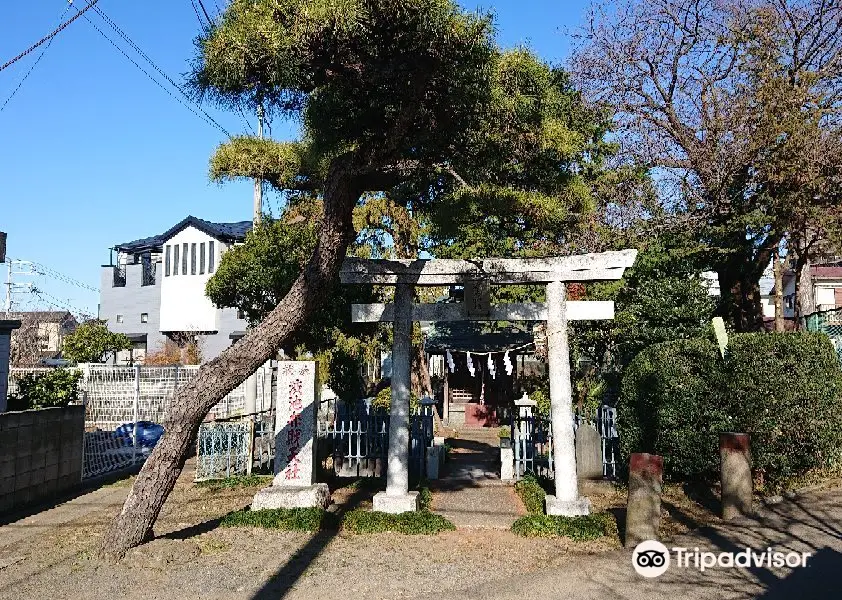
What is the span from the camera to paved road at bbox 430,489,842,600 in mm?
6309

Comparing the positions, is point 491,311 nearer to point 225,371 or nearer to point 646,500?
point 646,500

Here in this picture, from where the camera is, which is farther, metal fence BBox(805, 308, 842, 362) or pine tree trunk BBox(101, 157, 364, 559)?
metal fence BBox(805, 308, 842, 362)

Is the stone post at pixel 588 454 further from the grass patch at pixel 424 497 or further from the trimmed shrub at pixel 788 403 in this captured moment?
the grass patch at pixel 424 497

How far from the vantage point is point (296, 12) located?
6.55 meters

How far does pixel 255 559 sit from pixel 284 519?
1.41 metres

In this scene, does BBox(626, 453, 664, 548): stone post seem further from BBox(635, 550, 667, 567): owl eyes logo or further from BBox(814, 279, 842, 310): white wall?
BBox(814, 279, 842, 310): white wall

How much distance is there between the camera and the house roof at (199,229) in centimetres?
3361

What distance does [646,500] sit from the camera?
316 inches

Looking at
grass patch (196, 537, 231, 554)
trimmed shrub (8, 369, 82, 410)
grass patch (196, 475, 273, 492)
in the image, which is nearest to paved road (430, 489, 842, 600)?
grass patch (196, 537, 231, 554)

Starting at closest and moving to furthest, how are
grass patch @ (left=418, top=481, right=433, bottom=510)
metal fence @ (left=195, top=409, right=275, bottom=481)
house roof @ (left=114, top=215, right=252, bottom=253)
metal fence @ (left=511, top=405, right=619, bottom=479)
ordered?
1. grass patch @ (left=418, top=481, right=433, bottom=510)
2. metal fence @ (left=511, top=405, right=619, bottom=479)
3. metal fence @ (left=195, top=409, right=275, bottom=481)
4. house roof @ (left=114, top=215, right=252, bottom=253)

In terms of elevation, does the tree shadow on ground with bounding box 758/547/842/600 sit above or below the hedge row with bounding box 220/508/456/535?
above

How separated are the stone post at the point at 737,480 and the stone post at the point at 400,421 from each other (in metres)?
4.77

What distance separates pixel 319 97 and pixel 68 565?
6761 mm

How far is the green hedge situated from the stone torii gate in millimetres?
2269
